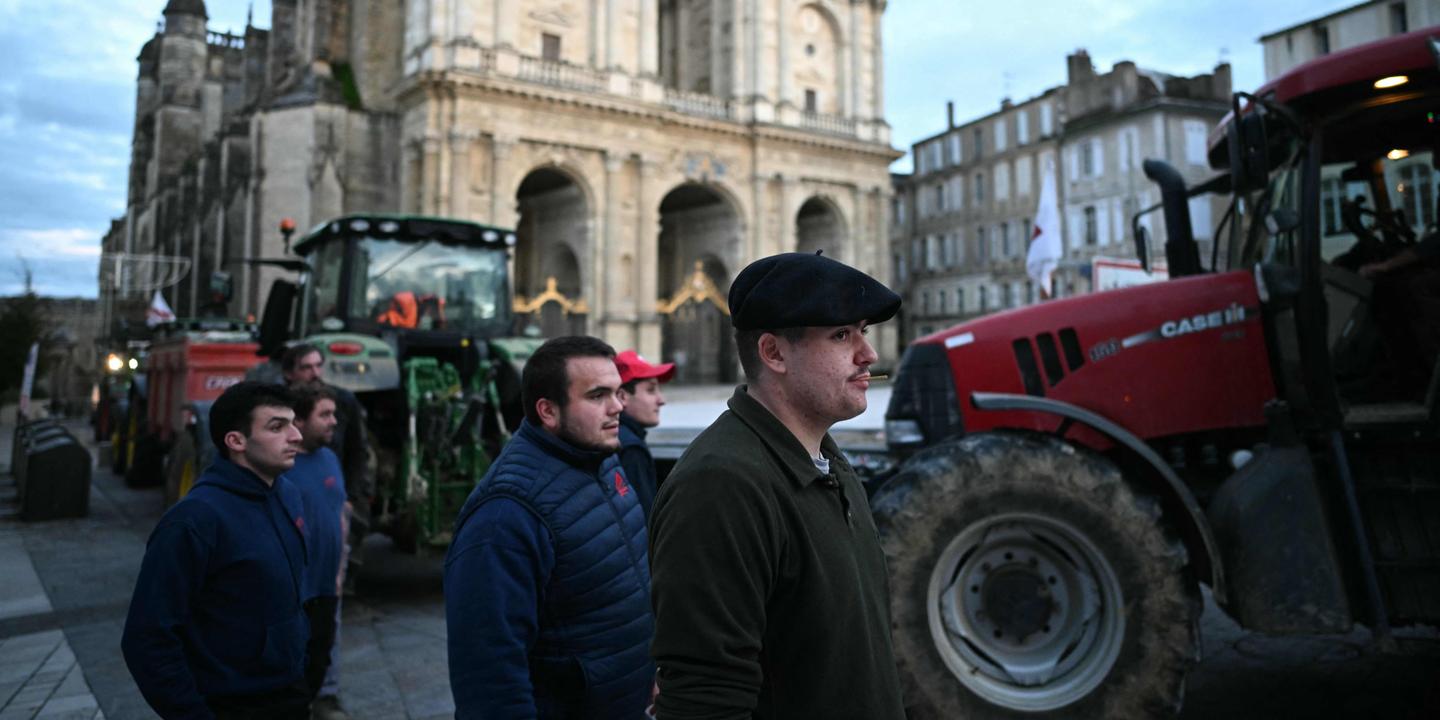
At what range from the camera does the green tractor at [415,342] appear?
6.92 m

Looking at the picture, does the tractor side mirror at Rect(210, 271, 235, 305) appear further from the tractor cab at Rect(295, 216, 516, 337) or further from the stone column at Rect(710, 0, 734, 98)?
the stone column at Rect(710, 0, 734, 98)

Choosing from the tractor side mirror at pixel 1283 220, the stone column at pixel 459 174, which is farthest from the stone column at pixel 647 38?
the tractor side mirror at pixel 1283 220

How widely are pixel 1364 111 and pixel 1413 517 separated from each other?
1.94 metres

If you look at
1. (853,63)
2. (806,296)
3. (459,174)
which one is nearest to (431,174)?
(459,174)

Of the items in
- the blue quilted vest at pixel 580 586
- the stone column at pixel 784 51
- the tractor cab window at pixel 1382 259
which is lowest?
the blue quilted vest at pixel 580 586

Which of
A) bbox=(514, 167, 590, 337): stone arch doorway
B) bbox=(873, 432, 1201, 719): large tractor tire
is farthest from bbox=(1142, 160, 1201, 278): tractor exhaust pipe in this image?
bbox=(514, 167, 590, 337): stone arch doorway

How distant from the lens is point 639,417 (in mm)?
4168

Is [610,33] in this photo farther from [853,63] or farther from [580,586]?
[580,586]

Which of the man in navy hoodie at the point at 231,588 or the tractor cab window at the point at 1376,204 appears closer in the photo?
the man in navy hoodie at the point at 231,588

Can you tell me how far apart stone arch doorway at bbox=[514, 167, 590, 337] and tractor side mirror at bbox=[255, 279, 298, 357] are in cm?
1805

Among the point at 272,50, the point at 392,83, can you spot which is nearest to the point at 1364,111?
the point at 392,83

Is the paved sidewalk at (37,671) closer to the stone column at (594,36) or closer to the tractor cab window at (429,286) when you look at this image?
the tractor cab window at (429,286)

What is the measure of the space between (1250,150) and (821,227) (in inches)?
1223

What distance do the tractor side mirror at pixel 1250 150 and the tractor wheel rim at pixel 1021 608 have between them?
1.80m
